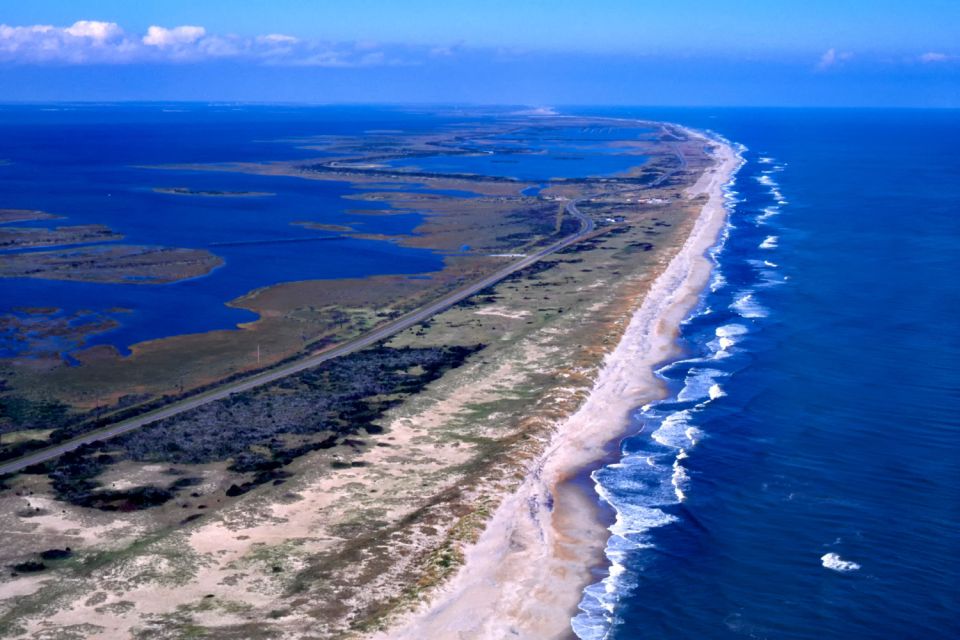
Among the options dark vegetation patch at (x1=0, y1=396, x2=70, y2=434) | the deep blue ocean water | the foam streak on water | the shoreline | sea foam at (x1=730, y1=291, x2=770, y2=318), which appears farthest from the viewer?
sea foam at (x1=730, y1=291, x2=770, y2=318)

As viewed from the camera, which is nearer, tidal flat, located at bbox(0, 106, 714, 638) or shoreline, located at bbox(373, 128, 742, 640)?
shoreline, located at bbox(373, 128, 742, 640)

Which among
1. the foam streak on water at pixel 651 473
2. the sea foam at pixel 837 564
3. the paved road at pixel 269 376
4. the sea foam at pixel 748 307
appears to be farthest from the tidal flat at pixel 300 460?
the sea foam at pixel 837 564

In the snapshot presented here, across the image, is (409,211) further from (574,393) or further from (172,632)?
(172,632)

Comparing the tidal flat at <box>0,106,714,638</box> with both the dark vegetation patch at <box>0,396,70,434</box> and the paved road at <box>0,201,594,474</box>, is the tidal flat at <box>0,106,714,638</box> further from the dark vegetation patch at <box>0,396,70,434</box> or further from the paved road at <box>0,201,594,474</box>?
the paved road at <box>0,201,594,474</box>

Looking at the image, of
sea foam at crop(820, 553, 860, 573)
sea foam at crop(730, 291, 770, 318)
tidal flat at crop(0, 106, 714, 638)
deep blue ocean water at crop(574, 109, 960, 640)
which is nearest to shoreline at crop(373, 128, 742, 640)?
tidal flat at crop(0, 106, 714, 638)

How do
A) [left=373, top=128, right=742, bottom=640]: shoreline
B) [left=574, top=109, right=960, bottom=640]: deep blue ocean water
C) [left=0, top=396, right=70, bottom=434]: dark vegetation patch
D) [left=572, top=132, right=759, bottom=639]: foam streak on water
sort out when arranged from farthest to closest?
[left=0, top=396, right=70, bottom=434]: dark vegetation patch < [left=572, top=132, right=759, bottom=639]: foam streak on water < [left=574, top=109, right=960, bottom=640]: deep blue ocean water < [left=373, top=128, right=742, bottom=640]: shoreline

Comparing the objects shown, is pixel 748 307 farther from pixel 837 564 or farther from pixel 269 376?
pixel 837 564
